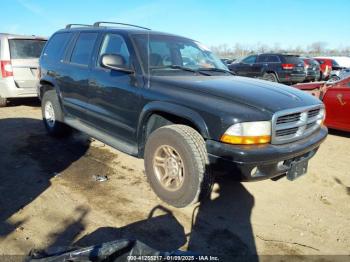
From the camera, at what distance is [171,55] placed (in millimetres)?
4445

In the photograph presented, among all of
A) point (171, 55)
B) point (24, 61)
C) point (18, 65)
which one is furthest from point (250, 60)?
point (171, 55)

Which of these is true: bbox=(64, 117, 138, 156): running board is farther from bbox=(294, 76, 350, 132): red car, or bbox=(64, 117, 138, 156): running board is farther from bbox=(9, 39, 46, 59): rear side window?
bbox=(294, 76, 350, 132): red car

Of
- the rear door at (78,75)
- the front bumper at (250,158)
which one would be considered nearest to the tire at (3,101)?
the rear door at (78,75)

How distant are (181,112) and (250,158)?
0.84 metres

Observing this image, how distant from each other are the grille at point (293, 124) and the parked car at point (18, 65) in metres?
6.69

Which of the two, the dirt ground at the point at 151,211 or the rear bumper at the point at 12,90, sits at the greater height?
the rear bumper at the point at 12,90

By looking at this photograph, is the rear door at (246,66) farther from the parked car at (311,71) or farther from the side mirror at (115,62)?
the side mirror at (115,62)

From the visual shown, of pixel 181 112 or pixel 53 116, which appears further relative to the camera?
pixel 53 116

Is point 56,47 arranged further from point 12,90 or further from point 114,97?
point 12,90

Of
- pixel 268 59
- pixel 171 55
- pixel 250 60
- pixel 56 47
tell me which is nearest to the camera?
pixel 171 55

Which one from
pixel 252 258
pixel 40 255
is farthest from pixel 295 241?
pixel 40 255

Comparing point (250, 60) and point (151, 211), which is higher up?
point (250, 60)

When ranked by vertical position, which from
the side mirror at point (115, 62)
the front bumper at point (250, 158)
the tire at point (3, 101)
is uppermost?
the side mirror at point (115, 62)

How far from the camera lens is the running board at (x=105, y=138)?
13.8 feet
